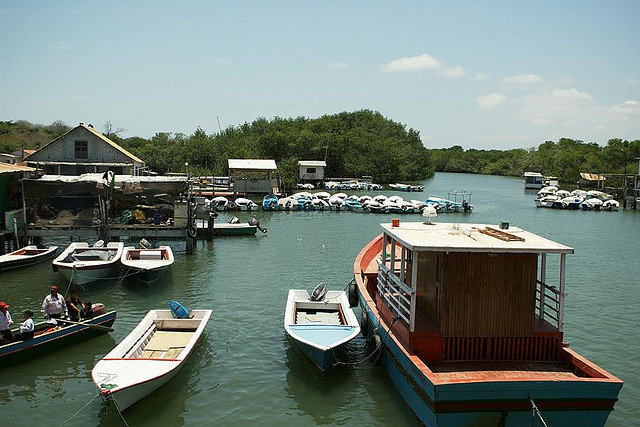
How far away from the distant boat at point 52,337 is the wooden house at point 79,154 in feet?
89.4

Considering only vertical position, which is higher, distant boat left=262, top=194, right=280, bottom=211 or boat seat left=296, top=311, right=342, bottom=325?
distant boat left=262, top=194, right=280, bottom=211

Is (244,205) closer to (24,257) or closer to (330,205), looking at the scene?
(330,205)

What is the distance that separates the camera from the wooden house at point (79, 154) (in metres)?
40.3

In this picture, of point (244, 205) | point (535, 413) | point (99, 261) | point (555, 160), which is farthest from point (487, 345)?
point (555, 160)

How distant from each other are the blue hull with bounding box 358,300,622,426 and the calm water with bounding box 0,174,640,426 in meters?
2.09

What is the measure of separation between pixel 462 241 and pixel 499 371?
2503 mm

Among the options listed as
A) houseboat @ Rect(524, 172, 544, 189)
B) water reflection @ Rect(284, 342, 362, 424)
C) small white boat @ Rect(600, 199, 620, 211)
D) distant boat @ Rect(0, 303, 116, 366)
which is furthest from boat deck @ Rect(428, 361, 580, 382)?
houseboat @ Rect(524, 172, 544, 189)

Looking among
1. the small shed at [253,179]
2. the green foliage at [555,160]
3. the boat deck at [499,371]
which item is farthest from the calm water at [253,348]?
the green foliage at [555,160]

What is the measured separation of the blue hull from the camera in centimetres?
913

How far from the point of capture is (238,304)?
19422 millimetres

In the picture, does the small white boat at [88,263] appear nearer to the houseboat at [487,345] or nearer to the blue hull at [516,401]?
the houseboat at [487,345]

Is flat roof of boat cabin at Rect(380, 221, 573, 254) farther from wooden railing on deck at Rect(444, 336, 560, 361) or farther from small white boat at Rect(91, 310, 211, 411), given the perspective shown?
small white boat at Rect(91, 310, 211, 411)

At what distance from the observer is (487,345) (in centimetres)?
1062

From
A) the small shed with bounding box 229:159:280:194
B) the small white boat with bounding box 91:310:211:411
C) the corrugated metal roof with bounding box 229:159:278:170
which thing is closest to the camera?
the small white boat with bounding box 91:310:211:411
